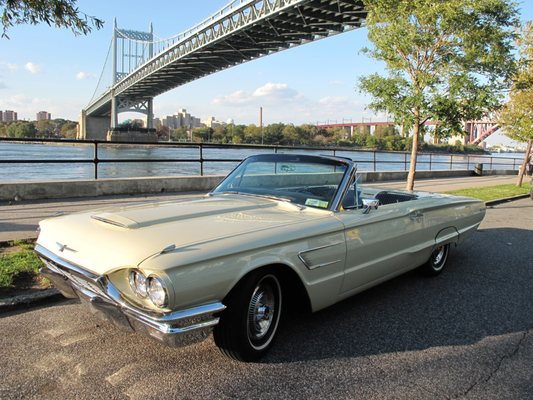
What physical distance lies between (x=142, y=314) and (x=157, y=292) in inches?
6.1

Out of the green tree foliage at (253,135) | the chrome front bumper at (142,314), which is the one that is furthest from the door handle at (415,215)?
the green tree foliage at (253,135)

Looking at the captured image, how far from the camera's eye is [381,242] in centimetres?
368

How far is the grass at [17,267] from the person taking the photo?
12.8ft

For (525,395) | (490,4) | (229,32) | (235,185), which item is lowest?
(525,395)

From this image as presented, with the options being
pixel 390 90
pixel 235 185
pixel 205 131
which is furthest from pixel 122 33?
pixel 235 185

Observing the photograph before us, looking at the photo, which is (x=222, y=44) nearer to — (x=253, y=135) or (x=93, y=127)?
(x=253, y=135)

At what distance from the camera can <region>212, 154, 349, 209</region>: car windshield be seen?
12.3 ft

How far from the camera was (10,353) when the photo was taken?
2842 mm

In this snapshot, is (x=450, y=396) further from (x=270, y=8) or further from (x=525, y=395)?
(x=270, y=8)

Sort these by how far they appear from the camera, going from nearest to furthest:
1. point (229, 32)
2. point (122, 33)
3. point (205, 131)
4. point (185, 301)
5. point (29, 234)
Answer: point (185, 301) < point (29, 234) < point (229, 32) < point (205, 131) < point (122, 33)

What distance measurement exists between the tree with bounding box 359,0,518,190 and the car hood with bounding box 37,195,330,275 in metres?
7.11

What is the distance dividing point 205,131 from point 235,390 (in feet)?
138

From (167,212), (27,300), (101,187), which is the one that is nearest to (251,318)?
(167,212)

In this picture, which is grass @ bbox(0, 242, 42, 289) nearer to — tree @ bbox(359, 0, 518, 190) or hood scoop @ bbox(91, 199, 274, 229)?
hood scoop @ bbox(91, 199, 274, 229)
